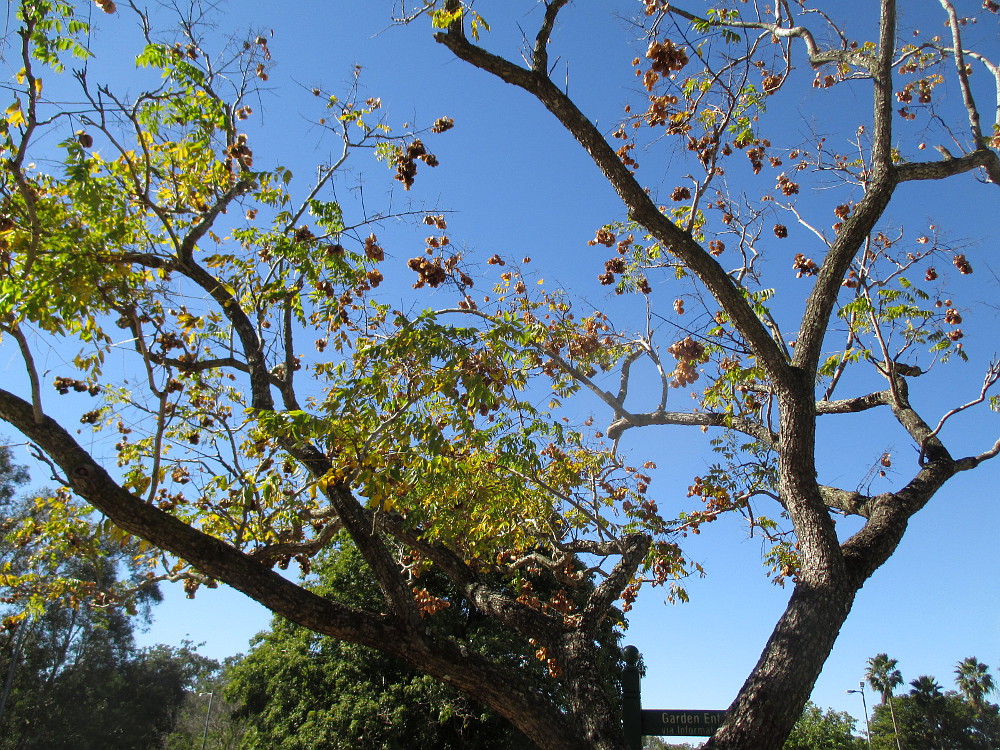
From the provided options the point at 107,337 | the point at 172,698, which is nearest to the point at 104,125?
the point at 107,337

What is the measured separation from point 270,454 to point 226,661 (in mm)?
39632

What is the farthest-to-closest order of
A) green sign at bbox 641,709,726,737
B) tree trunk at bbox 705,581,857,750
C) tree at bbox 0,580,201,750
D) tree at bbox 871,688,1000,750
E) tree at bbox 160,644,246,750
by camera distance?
tree at bbox 871,688,1000,750, tree at bbox 160,644,246,750, tree at bbox 0,580,201,750, green sign at bbox 641,709,726,737, tree trunk at bbox 705,581,857,750

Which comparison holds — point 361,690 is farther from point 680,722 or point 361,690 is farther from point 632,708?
point 680,722

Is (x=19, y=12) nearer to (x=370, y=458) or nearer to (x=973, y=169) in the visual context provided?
(x=370, y=458)

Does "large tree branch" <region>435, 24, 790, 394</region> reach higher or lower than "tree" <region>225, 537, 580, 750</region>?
higher

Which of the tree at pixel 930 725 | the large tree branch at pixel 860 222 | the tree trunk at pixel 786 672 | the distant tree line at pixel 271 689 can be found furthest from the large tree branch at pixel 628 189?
the tree at pixel 930 725

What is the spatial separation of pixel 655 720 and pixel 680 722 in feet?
0.69

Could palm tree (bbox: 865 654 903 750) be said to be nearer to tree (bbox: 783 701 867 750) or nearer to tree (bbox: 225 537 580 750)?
tree (bbox: 783 701 867 750)

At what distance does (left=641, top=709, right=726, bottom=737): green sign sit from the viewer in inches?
163

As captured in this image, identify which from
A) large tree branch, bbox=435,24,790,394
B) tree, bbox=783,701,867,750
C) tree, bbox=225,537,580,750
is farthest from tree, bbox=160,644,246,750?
tree, bbox=783,701,867,750

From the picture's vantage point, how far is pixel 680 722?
14.1ft

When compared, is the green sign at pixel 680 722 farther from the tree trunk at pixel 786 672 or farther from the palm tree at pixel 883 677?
the palm tree at pixel 883 677

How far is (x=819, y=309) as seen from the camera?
457cm

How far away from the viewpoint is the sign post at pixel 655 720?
13.7ft
